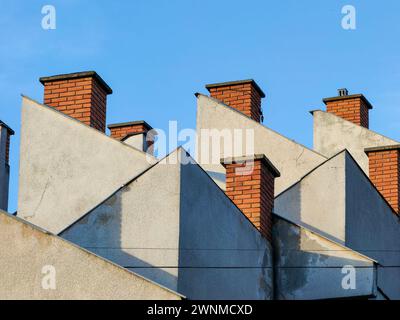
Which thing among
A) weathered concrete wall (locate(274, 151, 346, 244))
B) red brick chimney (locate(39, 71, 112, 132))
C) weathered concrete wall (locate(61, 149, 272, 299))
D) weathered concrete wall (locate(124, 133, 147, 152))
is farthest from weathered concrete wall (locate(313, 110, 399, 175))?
weathered concrete wall (locate(61, 149, 272, 299))

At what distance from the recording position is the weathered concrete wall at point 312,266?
18781 mm

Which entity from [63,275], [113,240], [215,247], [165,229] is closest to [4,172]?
[215,247]

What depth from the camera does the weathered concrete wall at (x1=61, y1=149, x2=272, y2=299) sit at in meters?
15.5

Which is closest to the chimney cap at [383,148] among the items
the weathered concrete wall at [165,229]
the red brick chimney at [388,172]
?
the red brick chimney at [388,172]

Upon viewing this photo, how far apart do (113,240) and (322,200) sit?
222 inches

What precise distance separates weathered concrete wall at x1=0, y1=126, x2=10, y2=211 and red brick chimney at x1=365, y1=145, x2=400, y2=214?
772 centimetres

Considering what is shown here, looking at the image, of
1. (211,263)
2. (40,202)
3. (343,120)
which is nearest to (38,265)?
(211,263)

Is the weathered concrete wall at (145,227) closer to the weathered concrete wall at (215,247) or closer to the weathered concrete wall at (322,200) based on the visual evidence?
the weathered concrete wall at (215,247)

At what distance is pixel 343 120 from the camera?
27.0 meters

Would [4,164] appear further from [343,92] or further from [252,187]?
[343,92]

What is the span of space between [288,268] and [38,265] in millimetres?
6480

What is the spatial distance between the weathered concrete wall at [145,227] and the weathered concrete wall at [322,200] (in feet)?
17.1

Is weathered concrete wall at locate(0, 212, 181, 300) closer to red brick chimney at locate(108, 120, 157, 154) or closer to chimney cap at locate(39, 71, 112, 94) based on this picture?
chimney cap at locate(39, 71, 112, 94)
